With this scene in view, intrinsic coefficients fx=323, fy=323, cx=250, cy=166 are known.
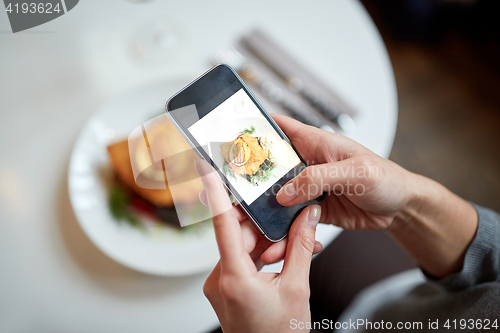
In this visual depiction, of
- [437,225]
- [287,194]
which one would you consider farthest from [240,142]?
[437,225]

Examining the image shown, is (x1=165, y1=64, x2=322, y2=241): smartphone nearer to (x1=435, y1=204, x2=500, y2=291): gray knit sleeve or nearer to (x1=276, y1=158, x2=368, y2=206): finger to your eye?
(x1=276, y1=158, x2=368, y2=206): finger

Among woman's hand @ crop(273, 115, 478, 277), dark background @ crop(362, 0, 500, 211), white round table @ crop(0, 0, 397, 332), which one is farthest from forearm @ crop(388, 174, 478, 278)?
dark background @ crop(362, 0, 500, 211)

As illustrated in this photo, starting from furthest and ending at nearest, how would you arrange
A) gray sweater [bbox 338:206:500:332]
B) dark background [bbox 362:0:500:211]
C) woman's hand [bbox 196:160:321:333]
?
dark background [bbox 362:0:500:211] → gray sweater [bbox 338:206:500:332] → woman's hand [bbox 196:160:321:333]

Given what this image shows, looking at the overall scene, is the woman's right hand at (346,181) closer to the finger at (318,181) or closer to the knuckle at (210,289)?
the finger at (318,181)

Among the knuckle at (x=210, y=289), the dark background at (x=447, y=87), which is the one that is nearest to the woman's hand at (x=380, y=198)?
the knuckle at (x=210, y=289)

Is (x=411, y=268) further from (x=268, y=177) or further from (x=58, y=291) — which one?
(x=58, y=291)

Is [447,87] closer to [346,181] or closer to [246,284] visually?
[346,181]

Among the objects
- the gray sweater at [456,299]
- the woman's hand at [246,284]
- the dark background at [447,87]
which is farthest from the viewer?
the dark background at [447,87]
